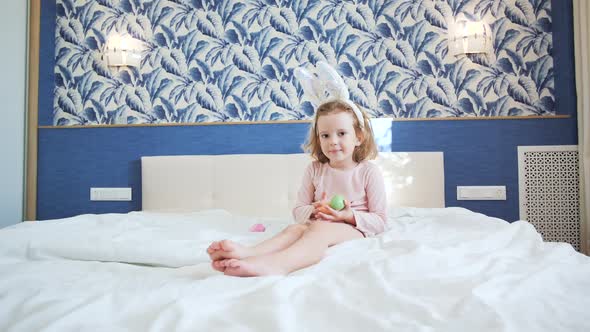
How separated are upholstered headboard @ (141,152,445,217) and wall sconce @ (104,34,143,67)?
2.38ft

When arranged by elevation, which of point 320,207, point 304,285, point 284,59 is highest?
point 284,59

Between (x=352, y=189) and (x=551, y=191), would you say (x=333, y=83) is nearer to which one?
(x=352, y=189)

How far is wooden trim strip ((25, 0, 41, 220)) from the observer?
3.16 meters

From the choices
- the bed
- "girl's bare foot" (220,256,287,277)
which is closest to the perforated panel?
the bed

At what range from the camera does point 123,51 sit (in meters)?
3.13

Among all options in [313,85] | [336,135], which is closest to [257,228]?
[336,135]

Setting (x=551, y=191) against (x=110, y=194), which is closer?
(x=551, y=191)

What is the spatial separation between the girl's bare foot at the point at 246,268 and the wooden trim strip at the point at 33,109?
9.30 ft

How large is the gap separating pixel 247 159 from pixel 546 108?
6.38 ft

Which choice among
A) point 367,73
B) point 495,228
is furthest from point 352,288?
point 367,73

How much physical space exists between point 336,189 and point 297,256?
2.33 feet

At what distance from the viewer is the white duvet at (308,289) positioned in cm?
67

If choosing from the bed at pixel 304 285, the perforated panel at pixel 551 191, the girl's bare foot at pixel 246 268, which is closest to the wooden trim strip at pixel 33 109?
the bed at pixel 304 285

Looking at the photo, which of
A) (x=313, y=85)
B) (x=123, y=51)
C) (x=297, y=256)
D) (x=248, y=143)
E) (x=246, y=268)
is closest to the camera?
(x=246, y=268)
